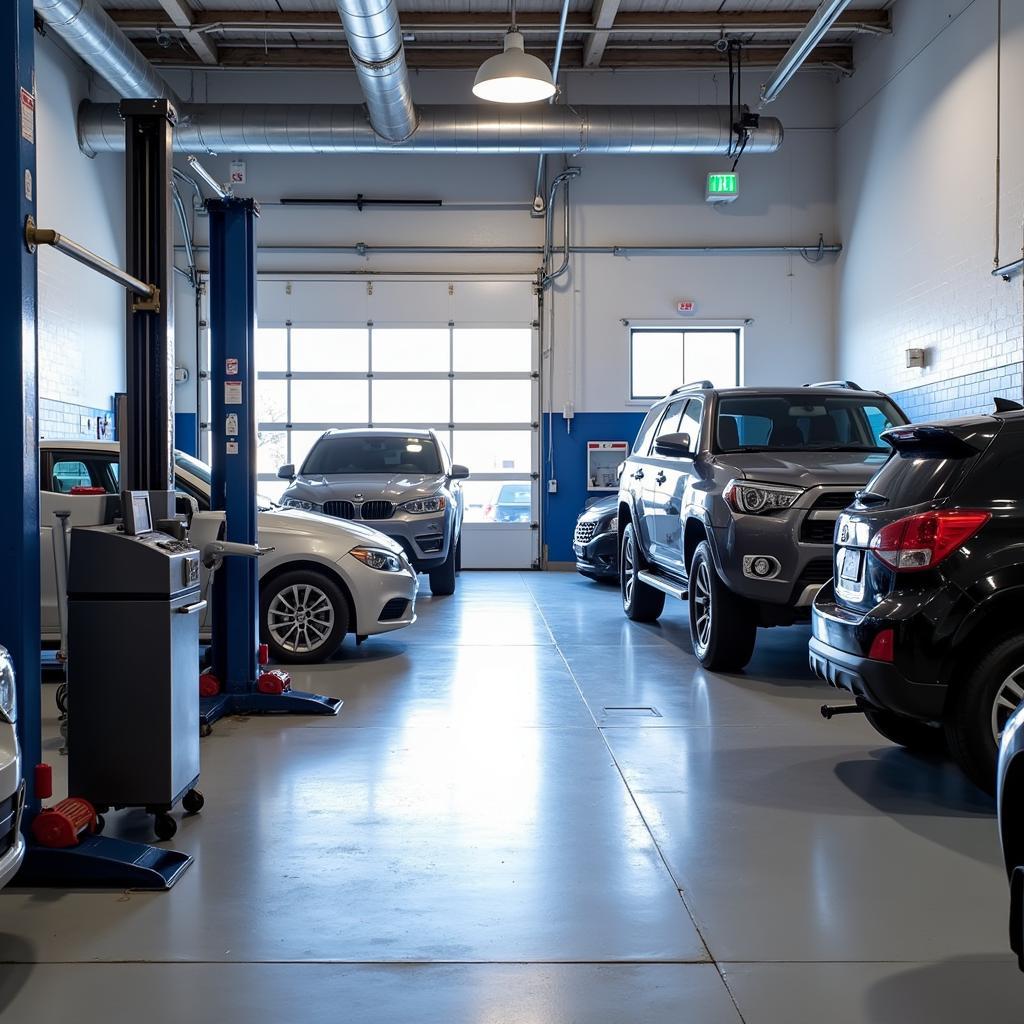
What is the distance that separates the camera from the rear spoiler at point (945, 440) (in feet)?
14.7

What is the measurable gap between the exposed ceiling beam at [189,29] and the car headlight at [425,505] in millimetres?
7364

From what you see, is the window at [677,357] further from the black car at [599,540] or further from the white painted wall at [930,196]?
the black car at [599,540]

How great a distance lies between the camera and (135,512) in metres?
3.96

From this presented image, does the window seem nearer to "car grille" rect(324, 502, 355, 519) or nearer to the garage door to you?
the garage door

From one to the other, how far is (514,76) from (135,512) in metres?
7.45

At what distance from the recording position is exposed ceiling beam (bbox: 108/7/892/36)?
583 inches

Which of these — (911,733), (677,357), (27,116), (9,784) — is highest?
(677,357)

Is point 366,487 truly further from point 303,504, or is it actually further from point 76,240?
point 76,240

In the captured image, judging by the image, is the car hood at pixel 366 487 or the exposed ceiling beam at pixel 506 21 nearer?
the car hood at pixel 366 487

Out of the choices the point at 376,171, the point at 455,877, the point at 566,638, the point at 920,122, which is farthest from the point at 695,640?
the point at 376,171

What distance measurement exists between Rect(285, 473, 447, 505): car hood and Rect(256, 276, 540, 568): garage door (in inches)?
207

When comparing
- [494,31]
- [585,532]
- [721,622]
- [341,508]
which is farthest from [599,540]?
[494,31]

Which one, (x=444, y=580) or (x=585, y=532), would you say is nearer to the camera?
(x=444, y=580)

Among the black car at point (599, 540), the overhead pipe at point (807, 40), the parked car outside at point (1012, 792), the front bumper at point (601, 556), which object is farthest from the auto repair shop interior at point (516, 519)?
the front bumper at point (601, 556)
